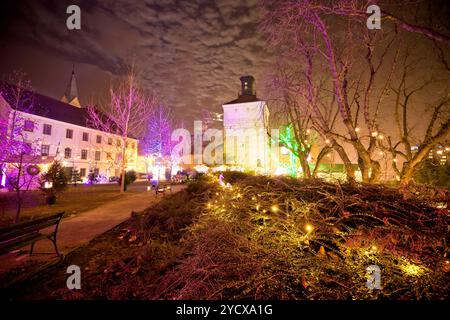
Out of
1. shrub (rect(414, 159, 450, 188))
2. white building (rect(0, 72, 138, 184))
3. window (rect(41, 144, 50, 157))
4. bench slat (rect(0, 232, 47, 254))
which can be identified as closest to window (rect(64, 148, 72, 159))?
white building (rect(0, 72, 138, 184))

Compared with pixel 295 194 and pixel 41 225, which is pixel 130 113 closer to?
pixel 41 225

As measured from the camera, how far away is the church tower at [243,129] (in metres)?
39.0

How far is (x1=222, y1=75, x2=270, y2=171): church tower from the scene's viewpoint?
128 ft

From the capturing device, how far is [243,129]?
4134 centimetres

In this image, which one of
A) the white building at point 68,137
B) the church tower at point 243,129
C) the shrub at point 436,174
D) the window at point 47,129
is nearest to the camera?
the shrub at point 436,174

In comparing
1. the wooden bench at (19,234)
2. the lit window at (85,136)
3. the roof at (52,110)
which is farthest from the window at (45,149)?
the wooden bench at (19,234)

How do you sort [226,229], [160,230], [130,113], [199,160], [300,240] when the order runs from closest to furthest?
[300,240], [226,229], [160,230], [130,113], [199,160]

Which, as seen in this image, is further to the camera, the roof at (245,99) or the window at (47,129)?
the roof at (245,99)

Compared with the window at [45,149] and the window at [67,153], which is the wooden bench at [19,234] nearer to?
the window at [45,149]

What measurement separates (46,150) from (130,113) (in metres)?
18.7

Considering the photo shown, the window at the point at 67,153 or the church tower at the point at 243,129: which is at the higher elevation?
the church tower at the point at 243,129

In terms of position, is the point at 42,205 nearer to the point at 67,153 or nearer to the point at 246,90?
the point at 67,153

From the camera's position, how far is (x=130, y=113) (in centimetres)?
1867
